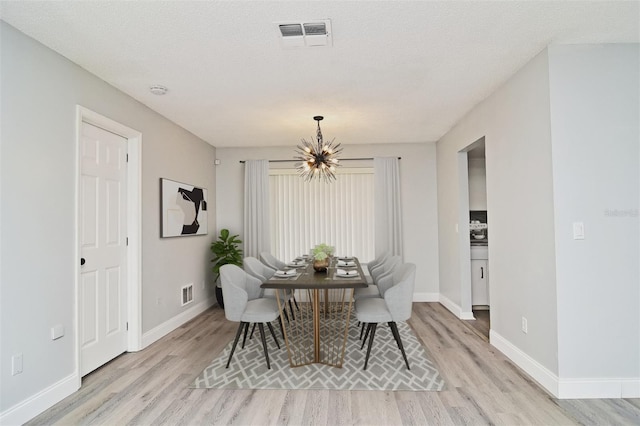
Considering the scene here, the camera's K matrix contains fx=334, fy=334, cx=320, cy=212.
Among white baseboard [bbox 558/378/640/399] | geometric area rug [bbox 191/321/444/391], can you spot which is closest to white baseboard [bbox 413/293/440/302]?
geometric area rug [bbox 191/321/444/391]

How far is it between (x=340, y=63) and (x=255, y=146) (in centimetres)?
322

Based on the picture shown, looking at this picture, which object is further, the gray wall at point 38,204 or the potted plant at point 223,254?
the potted plant at point 223,254

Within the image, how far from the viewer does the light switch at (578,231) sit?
249 cm

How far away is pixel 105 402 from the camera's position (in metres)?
2.46

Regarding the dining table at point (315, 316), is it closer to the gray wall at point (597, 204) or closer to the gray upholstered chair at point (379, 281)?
the gray upholstered chair at point (379, 281)

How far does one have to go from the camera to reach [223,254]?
519 cm

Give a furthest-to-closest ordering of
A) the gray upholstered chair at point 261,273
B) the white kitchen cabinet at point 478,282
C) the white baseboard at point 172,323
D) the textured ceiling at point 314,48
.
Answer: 1. the white kitchen cabinet at point 478,282
2. the gray upholstered chair at point 261,273
3. the white baseboard at point 172,323
4. the textured ceiling at point 314,48

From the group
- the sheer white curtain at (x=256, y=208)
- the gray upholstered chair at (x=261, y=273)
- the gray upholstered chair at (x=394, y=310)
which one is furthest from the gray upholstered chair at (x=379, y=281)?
the sheer white curtain at (x=256, y=208)

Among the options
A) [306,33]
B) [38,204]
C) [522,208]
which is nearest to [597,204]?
[522,208]

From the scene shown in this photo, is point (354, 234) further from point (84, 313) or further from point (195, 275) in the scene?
point (84, 313)

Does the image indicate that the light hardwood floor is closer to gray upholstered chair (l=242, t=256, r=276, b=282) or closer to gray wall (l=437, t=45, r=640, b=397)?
gray wall (l=437, t=45, r=640, b=397)

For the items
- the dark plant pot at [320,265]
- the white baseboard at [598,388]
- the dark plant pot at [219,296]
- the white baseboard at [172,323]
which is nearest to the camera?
the white baseboard at [598,388]

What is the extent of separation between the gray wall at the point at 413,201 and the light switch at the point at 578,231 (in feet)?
Answer: 10.1

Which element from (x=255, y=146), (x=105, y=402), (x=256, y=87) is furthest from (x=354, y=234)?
(x=105, y=402)
